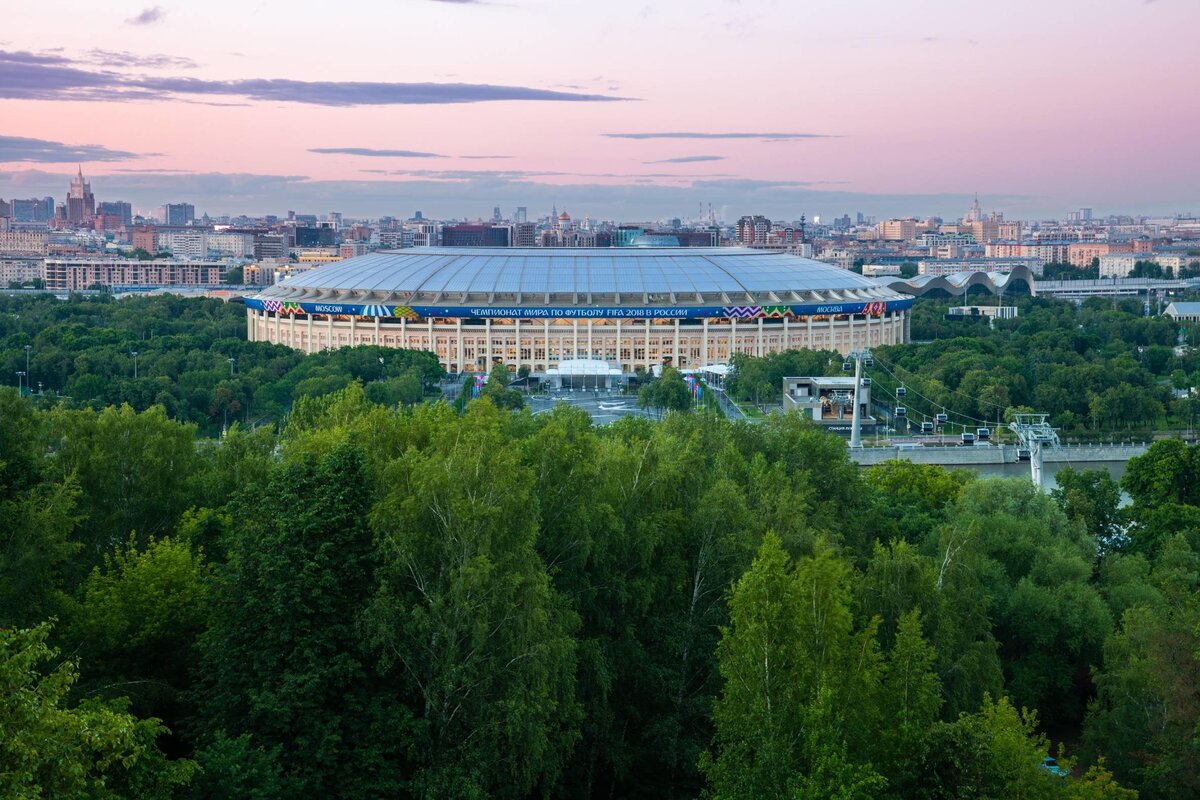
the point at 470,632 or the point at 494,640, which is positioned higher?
the point at 470,632

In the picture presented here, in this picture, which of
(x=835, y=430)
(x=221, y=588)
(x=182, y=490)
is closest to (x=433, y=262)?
(x=835, y=430)

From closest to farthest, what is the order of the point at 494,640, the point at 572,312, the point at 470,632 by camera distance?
the point at 470,632, the point at 494,640, the point at 572,312

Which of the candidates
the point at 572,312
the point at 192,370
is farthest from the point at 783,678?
the point at 572,312

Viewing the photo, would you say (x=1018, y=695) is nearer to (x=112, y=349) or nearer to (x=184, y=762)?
(x=184, y=762)

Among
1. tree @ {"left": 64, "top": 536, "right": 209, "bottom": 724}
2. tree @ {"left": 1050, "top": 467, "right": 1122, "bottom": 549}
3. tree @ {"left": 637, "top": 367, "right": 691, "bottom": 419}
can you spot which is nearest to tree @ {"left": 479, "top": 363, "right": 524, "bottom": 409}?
tree @ {"left": 637, "top": 367, "right": 691, "bottom": 419}

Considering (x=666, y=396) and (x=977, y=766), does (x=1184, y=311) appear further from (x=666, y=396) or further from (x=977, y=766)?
(x=977, y=766)

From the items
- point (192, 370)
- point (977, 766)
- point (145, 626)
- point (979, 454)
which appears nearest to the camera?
point (977, 766)

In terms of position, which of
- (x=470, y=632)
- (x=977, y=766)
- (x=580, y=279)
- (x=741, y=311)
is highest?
(x=580, y=279)
